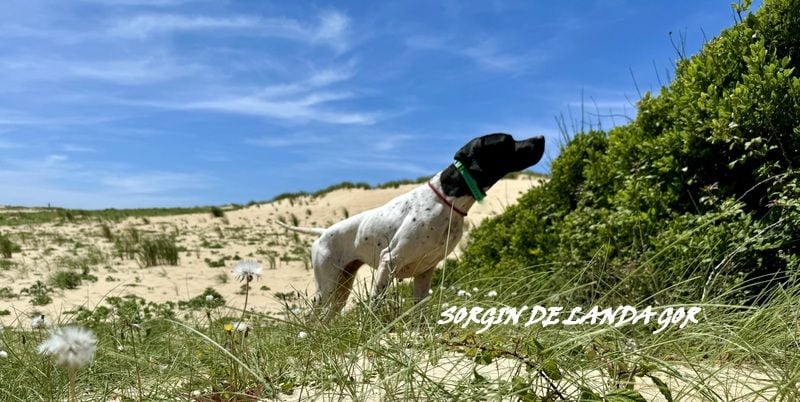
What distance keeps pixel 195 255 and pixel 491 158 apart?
12139 mm

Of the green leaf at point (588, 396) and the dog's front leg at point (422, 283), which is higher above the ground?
the dog's front leg at point (422, 283)

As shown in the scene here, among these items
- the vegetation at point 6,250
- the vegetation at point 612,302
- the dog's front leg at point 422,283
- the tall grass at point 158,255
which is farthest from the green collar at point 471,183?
the vegetation at point 6,250

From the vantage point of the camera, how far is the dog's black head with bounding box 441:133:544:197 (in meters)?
4.11

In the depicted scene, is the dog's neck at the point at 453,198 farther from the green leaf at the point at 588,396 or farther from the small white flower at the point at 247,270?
the green leaf at the point at 588,396

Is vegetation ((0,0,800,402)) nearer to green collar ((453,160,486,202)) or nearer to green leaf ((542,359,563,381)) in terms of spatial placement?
green leaf ((542,359,563,381))

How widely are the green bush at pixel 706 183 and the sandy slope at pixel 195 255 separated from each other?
1235mm

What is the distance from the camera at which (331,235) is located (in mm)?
4898

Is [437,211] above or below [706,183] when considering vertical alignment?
below

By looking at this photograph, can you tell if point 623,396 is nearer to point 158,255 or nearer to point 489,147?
point 489,147

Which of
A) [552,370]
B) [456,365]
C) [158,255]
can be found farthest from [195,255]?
[552,370]

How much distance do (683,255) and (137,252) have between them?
40.6ft

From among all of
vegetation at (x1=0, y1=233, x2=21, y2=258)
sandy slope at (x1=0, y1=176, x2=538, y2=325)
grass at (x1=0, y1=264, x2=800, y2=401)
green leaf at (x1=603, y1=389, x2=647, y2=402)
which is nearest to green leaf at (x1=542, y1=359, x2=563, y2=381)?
grass at (x1=0, y1=264, x2=800, y2=401)

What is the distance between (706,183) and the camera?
4785mm

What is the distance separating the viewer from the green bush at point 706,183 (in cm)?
415
